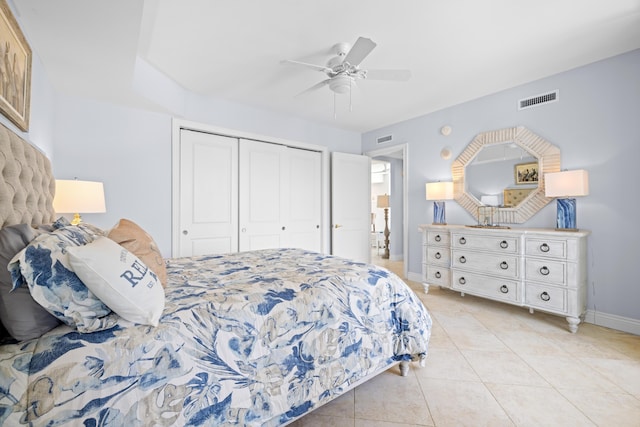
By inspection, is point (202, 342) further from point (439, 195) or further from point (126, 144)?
point (439, 195)

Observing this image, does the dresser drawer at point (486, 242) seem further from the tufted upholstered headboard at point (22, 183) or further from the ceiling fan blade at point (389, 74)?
the tufted upholstered headboard at point (22, 183)

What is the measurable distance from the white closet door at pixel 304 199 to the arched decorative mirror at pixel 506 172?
6.65ft

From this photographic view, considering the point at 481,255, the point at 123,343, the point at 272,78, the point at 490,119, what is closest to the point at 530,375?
the point at 481,255

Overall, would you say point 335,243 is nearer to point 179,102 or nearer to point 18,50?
point 179,102

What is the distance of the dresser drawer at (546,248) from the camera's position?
8.63ft

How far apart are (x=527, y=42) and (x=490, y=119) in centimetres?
119

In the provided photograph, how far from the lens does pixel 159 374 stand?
1017 mm

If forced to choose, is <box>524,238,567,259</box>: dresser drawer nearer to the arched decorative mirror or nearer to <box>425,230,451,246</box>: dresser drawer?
the arched decorative mirror

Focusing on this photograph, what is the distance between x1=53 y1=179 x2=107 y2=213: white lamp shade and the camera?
216cm

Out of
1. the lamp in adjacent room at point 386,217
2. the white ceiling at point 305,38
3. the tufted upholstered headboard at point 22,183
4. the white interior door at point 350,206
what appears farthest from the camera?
the lamp in adjacent room at point 386,217

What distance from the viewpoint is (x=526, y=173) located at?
10.6ft

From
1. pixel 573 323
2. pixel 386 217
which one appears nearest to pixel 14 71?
pixel 573 323

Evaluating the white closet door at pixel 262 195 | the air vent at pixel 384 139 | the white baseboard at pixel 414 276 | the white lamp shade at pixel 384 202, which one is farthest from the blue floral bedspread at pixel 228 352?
the white lamp shade at pixel 384 202

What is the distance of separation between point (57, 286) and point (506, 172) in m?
4.04
